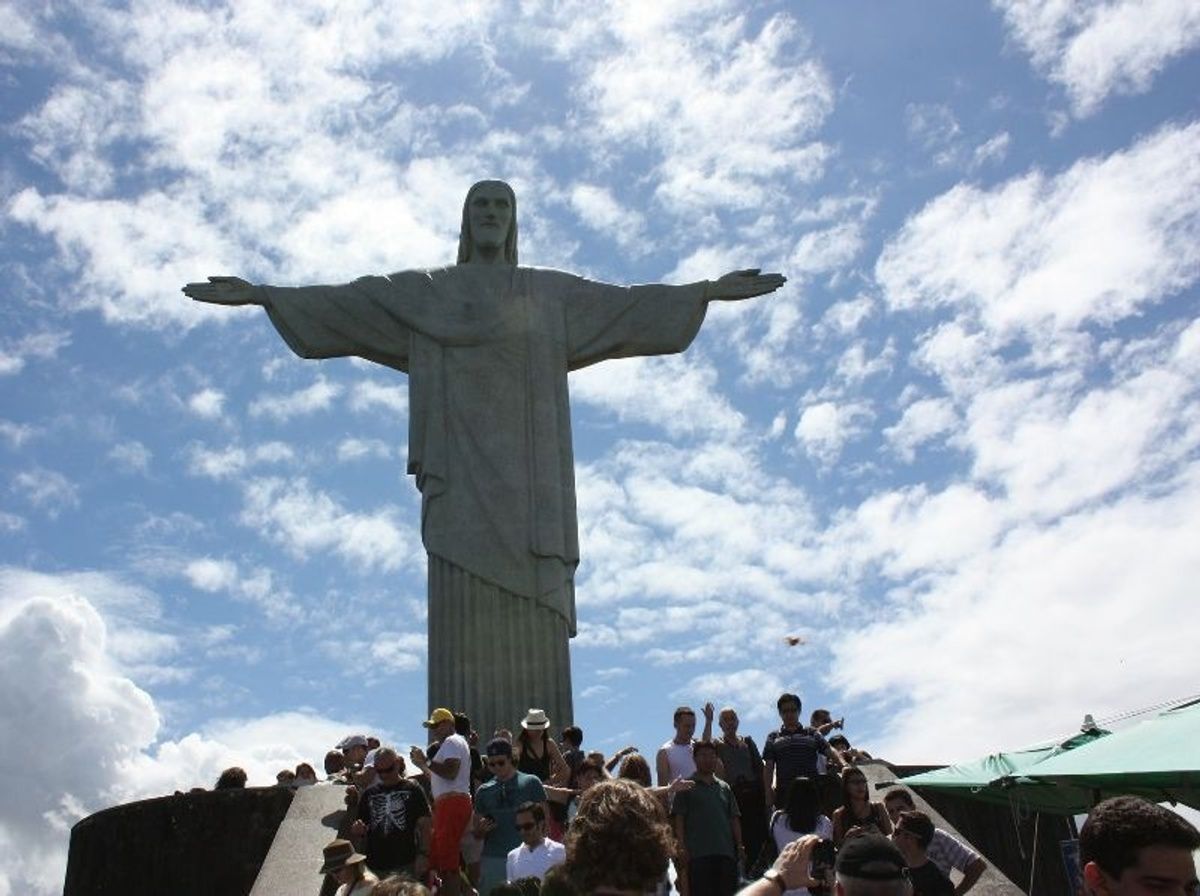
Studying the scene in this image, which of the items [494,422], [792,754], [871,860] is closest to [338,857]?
[871,860]

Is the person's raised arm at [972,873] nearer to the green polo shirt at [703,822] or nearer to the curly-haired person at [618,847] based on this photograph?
the green polo shirt at [703,822]

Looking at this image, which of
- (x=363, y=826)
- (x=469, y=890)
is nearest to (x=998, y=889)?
(x=469, y=890)

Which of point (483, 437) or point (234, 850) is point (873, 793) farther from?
point (483, 437)

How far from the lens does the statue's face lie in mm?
16438

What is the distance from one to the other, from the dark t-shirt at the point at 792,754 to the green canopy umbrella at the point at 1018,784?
2.90 ft

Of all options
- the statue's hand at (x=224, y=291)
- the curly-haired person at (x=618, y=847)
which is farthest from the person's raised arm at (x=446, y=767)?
the statue's hand at (x=224, y=291)

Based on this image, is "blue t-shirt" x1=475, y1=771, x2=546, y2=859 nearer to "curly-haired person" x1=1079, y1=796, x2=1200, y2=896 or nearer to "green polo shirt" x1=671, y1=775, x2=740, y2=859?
"green polo shirt" x1=671, y1=775, x2=740, y2=859

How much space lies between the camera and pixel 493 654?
14398 mm

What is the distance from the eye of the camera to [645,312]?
53.8ft

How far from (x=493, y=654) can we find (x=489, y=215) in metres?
5.50

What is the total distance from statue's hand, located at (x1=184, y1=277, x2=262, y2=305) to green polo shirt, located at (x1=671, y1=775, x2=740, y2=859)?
369 inches

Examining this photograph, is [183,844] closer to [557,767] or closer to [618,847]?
[557,767]

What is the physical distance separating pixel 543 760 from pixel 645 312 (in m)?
7.38

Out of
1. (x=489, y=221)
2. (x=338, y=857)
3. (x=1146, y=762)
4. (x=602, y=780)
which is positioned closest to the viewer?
(x=602, y=780)
